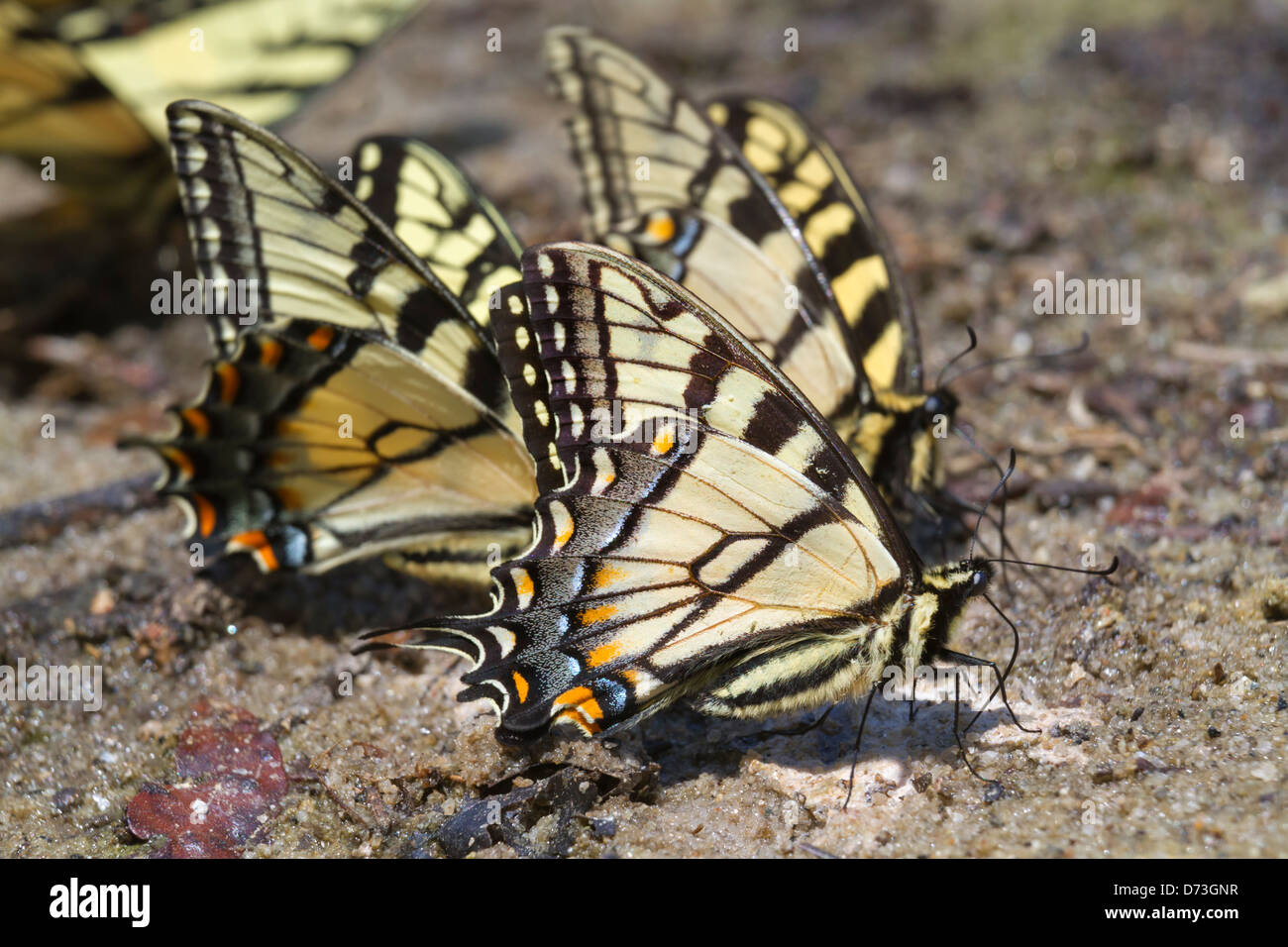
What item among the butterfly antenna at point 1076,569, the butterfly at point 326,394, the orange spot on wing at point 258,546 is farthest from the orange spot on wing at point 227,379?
the butterfly antenna at point 1076,569

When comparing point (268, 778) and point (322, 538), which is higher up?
point (322, 538)

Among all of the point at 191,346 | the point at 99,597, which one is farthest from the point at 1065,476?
the point at 191,346

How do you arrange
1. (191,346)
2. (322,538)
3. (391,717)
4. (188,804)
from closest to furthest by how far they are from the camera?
(188,804)
(391,717)
(322,538)
(191,346)

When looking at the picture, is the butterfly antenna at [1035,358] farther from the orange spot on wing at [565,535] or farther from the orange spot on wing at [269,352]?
the orange spot on wing at [269,352]

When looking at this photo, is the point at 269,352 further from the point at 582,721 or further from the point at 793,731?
the point at 793,731

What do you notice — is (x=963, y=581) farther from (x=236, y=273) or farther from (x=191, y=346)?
(x=191, y=346)

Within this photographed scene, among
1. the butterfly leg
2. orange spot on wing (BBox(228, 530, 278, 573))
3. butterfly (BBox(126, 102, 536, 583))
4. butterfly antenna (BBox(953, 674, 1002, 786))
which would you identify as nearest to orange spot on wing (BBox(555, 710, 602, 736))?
the butterfly leg

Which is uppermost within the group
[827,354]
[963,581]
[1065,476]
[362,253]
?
[362,253]
